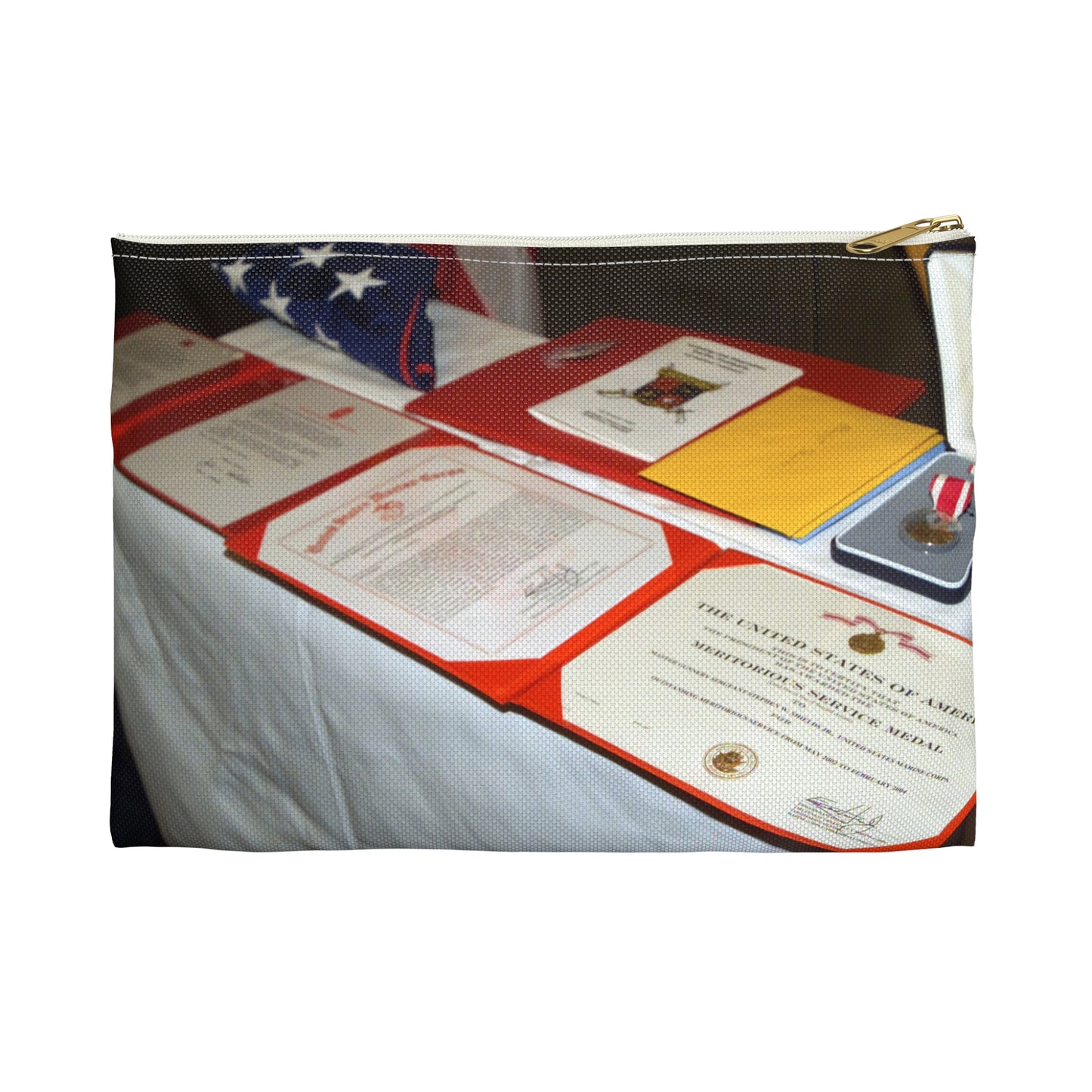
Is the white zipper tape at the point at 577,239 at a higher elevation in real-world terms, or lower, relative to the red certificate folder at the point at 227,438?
higher

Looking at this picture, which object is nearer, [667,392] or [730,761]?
[730,761]

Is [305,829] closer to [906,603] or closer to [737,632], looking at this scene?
[737,632]

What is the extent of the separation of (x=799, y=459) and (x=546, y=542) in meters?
0.25

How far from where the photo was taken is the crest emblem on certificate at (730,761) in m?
1.43

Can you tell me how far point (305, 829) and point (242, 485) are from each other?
0.34 m

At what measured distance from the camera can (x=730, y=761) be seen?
143cm

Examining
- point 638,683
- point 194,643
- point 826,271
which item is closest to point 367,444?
point 194,643

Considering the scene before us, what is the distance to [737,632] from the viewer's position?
4.83 ft

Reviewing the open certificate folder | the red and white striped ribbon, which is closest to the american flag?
the open certificate folder

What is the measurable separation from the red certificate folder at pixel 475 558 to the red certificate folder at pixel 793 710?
1.5 inches
